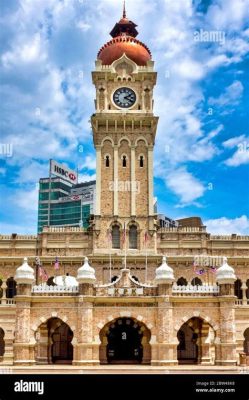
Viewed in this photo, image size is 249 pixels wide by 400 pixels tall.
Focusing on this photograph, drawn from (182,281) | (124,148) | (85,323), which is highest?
(124,148)

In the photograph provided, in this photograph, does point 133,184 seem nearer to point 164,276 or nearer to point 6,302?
point 6,302

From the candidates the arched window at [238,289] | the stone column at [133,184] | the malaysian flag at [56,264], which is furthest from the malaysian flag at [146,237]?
the arched window at [238,289]

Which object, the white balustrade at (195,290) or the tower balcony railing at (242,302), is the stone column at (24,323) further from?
the tower balcony railing at (242,302)

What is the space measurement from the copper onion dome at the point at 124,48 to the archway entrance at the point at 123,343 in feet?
104

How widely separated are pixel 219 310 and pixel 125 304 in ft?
23.7

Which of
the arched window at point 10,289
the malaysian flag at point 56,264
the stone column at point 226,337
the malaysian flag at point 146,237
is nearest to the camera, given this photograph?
the stone column at point 226,337

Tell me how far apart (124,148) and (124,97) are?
588 cm

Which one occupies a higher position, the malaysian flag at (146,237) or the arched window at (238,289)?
the malaysian flag at (146,237)

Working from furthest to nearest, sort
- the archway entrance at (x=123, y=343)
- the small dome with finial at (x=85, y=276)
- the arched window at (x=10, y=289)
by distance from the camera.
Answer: the arched window at (x=10, y=289) < the archway entrance at (x=123, y=343) < the small dome with finial at (x=85, y=276)

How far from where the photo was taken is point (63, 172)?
158500 mm

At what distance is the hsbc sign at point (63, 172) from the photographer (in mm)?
153625

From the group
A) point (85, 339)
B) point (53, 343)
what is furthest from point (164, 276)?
point (53, 343)

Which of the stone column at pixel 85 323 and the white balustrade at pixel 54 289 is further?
the white balustrade at pixel 54 289

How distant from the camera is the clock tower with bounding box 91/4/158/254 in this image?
59.6m
